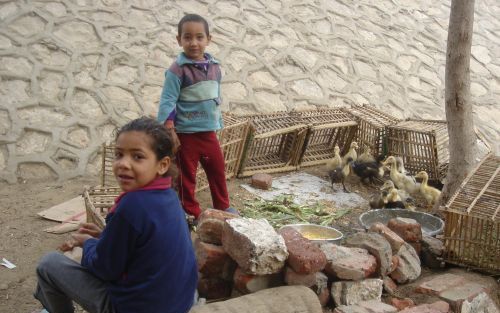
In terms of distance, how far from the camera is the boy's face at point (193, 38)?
4848 mm

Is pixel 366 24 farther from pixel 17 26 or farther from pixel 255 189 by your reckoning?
pixel 17 26

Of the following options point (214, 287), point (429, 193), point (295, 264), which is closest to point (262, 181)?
point (429, 193)

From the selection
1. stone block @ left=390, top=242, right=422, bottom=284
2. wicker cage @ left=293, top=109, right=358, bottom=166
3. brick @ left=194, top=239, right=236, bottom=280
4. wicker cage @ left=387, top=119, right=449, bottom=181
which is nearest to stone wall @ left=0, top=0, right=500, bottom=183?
wicker cage @ left=293, top=109, right=358, bottom=166

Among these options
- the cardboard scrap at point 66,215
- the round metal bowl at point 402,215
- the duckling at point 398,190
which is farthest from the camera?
the duckling at point 398,190

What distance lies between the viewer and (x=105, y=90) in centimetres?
767

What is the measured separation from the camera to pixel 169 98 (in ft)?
16.3

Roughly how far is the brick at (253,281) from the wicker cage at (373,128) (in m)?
4.29

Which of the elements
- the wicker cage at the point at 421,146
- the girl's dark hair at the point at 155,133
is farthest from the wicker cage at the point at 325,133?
the girl's dark hair at the point at 155,133

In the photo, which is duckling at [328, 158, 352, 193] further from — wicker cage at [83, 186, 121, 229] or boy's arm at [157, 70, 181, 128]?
wicker cage at [83, 186, 121, 229]

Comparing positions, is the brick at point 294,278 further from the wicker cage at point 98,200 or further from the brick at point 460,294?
the wicker cage at point 98,200

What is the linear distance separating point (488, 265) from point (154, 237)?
3.09m

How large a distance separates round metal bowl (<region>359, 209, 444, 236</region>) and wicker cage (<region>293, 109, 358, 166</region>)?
189 centimetres

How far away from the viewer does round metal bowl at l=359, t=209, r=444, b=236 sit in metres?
5.73

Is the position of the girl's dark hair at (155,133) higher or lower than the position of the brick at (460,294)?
higher
